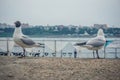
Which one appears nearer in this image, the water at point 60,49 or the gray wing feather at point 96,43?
the gray wing feather at point 96,43

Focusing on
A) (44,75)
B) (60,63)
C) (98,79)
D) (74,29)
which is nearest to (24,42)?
(60,63)

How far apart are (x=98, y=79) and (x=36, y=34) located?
5919 millimetres

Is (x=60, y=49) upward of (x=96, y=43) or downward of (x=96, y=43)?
downward

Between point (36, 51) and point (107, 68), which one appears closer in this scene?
point (107, 68)

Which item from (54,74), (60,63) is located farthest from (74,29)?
(54,74)

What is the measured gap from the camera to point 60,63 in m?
5.68

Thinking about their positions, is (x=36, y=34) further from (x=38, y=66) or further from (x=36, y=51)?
(x=38, y=66)

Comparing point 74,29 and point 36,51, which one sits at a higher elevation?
point 74,29

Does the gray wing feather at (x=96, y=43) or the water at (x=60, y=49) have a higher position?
the gray wing feather at (x=96, y=43)

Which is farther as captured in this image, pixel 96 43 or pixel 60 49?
pixel 60 49

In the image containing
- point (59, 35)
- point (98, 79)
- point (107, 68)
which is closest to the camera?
point (98, 79)

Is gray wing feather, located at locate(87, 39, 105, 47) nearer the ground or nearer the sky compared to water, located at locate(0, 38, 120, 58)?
nearer the sky

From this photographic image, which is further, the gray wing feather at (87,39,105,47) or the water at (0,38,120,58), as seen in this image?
the water at (0,38,120,58)

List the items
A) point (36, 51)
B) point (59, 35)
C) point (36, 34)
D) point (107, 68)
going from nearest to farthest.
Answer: point (107, 68) → point (36, 51) → point (36, 34) → point (59, 35)
